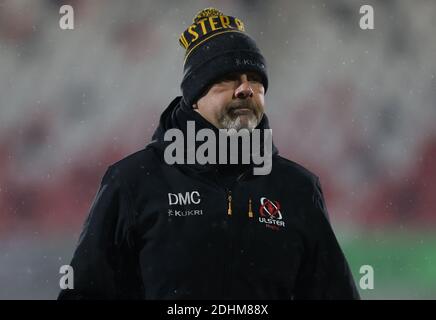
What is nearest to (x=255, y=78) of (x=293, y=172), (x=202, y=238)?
(x=293, y=172)

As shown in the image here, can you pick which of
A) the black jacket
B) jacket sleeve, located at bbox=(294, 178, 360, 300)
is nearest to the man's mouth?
the black jacket

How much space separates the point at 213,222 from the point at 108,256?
35 cm

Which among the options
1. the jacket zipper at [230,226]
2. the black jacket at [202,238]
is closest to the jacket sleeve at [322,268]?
the black jacket at [202,238]

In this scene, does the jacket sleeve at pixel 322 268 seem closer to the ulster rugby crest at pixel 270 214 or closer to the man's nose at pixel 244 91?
the ulster rugby crest at pixel 270 214

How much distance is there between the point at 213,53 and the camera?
2779 mm

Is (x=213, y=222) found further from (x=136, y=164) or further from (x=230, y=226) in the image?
(x=136, y=164)

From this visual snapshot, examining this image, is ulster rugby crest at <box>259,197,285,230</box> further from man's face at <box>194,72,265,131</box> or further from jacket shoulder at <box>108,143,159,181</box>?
jacket shoulder at <box>108,143,159,181</box>

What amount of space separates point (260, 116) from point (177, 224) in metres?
0.45

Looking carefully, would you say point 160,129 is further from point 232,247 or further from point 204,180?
point 232,247

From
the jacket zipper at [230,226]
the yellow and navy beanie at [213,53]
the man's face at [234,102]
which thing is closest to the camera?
the jacket zipper at [230,226]

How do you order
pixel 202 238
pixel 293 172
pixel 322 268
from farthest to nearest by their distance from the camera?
pixel 293 172
pixel 322 268
pixel 202 238

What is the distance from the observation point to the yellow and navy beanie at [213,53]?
2727 millimetres

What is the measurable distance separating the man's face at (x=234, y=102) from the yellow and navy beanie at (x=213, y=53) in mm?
27

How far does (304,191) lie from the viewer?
277 centimetres
